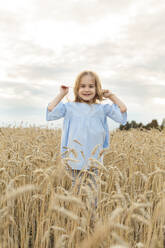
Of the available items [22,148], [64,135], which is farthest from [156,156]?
[22,148]

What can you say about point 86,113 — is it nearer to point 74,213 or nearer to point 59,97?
point 59,97

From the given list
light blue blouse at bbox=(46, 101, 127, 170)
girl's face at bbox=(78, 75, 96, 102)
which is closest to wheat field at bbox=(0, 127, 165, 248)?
light blue blouse at bbox=(46, 101, 127, 170)

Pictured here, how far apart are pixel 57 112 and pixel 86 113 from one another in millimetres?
323

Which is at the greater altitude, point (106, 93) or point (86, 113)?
point (106, 93)

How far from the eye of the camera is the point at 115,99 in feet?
9.50

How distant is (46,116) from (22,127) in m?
4.06

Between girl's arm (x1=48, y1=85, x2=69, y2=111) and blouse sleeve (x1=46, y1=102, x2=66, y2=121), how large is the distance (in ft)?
0.11

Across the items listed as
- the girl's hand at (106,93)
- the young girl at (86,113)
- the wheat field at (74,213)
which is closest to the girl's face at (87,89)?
the young girl at (86,113)

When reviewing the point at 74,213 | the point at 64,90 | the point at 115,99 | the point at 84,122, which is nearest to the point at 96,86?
the point at 115,99

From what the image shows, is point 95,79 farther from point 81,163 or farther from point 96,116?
point 81,163

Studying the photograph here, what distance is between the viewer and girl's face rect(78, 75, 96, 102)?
2.80 m

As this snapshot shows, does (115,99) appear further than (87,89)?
Yes

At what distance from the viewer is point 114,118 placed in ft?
9.41

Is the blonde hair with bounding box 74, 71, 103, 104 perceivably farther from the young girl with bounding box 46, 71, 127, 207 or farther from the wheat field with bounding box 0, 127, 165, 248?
the wheat field with bounding box 0, 127, 165, 248
